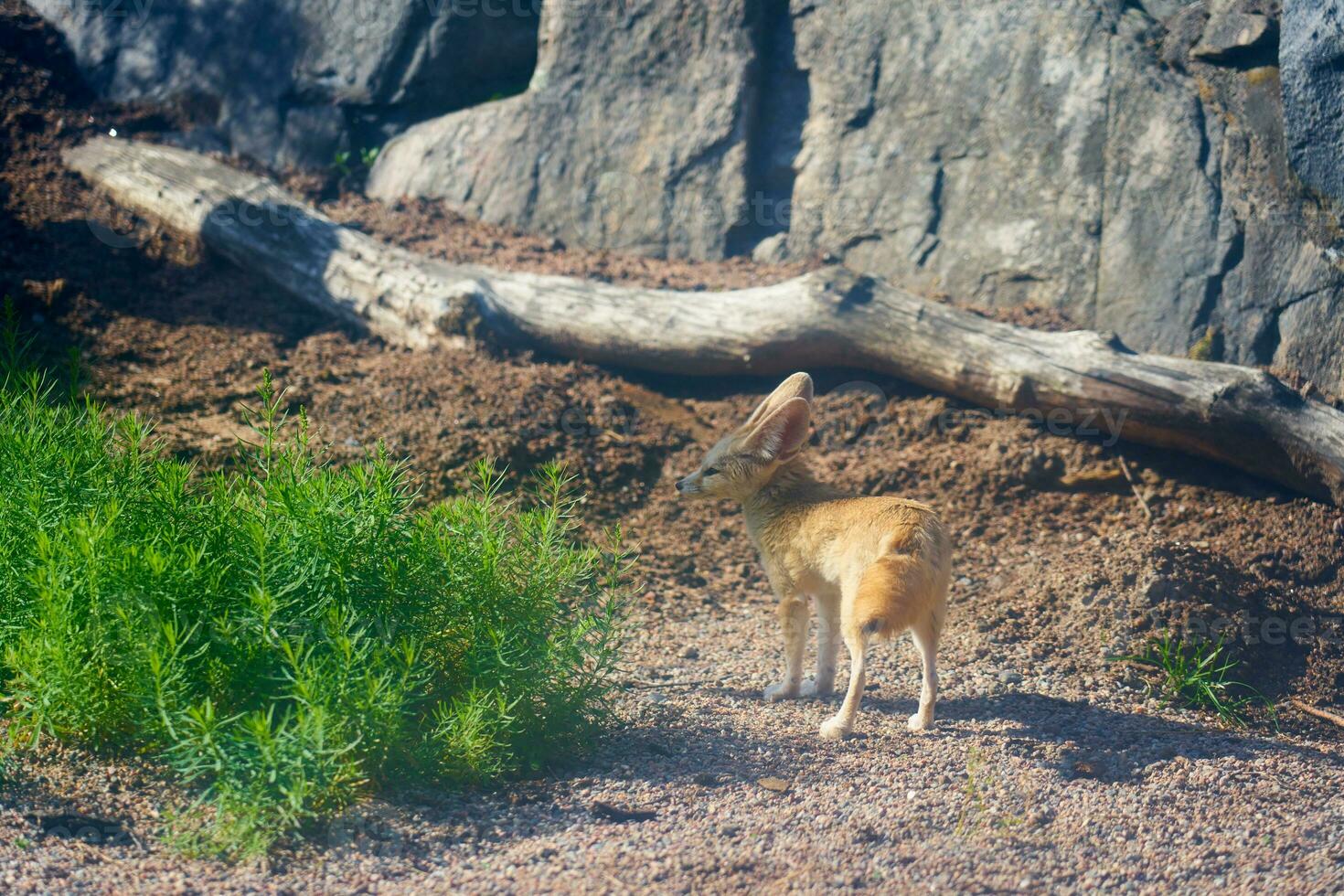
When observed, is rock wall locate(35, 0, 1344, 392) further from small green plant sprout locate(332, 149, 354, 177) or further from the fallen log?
the fallen log

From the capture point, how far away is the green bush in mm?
3350

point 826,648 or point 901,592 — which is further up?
point 901,592

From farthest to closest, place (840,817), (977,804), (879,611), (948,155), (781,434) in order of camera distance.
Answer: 1. (948,155)
2. (781,434)
3. (879,611)
4. (977,804)
5. (840,817)

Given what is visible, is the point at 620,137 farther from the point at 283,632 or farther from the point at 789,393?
the point at 283,632

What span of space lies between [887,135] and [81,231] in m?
6.33

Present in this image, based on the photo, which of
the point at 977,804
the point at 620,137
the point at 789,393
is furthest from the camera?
the point at 620,137

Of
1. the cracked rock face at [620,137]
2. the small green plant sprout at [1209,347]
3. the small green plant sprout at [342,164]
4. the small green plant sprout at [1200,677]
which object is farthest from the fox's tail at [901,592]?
the small green plant sprout at [342,164]

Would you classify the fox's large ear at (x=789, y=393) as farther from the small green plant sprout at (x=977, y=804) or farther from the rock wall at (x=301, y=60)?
the rock wall at (x=301, y=60)

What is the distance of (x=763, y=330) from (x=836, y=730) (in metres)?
3.52

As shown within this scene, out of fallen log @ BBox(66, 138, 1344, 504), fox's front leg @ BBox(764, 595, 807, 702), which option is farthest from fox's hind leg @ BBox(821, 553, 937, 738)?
fallen log @ BBox(66, 138, 1344, 504)

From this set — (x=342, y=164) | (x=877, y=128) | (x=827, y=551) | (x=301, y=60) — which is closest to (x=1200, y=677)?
(x=827, y=551)

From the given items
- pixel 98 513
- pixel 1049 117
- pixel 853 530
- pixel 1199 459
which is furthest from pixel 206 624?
pixel 1049 117

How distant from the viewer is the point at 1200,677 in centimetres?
491

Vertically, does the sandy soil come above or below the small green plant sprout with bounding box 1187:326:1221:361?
below
